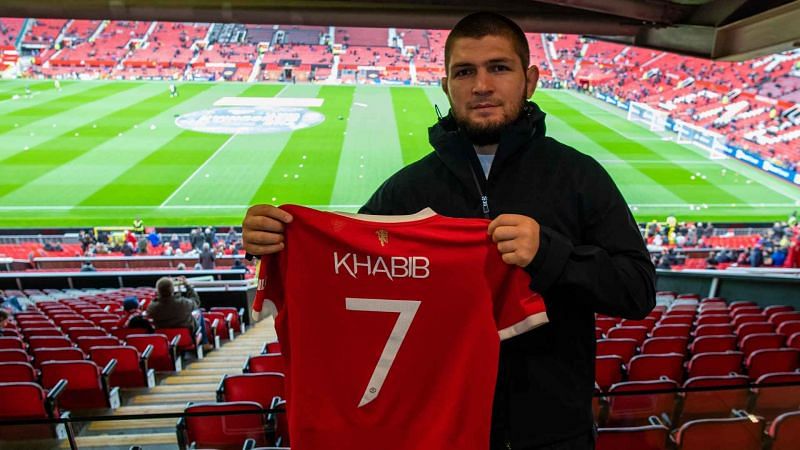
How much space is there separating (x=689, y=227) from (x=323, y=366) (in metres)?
19.9

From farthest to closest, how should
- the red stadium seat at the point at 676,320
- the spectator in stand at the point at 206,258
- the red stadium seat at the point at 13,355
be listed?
the spectator in stand at the point at 206,258
the red stadium seat at the point at 676,320
the red stadium seat at the point at 13,355

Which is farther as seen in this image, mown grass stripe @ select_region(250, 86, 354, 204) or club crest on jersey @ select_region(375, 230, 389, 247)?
mown grass stripe @ select_region(250, 86, 354, 204)

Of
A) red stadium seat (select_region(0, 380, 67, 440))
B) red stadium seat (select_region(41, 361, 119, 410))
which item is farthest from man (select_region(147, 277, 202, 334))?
red stadium seat (select_region(0, 380, 67, 440))

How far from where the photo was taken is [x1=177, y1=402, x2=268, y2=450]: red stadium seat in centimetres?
311

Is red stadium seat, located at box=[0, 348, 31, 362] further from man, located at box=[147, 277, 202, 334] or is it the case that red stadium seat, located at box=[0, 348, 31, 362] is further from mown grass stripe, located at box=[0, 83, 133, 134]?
mown grass stripe, located at box=[0, 83, 133, 134]

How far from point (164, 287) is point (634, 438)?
5.31 meters

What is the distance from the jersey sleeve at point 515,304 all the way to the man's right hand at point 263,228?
79cm

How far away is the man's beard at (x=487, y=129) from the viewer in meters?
1.98

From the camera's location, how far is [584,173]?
1928mm

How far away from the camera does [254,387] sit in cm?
414

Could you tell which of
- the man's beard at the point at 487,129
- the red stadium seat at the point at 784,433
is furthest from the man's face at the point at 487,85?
the red stadium seat at the point at 784,433

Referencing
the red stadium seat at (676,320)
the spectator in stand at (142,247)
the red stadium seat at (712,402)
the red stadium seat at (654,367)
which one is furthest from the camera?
the spectator in stand at (142,247)

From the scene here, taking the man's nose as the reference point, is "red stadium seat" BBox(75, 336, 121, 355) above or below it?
below

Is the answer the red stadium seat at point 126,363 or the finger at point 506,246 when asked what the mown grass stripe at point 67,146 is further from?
the finger at point 506,246
